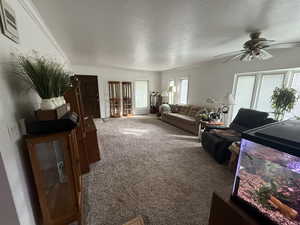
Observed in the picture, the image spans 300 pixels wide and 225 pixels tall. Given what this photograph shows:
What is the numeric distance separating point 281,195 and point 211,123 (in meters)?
2.94

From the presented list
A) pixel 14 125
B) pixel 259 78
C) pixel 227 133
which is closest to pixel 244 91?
pixel 259 78

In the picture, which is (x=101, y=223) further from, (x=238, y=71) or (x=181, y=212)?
(x=238, y=71)

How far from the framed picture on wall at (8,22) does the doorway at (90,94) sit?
4.99m

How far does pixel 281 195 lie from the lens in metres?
0.71

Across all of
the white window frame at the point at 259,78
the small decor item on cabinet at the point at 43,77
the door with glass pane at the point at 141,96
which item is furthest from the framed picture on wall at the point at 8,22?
the door with glass pane at the point at 141,96

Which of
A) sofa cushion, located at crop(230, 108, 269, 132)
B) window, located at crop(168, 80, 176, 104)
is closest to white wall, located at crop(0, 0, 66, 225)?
sofa cushion, located at crop(230, 108, 269, 132)

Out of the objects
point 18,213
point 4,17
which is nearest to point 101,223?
A: point 18,213

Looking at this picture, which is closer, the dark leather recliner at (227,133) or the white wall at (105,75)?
the dark leather recliner at (227,133)

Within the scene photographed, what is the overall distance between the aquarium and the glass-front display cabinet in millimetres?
1449

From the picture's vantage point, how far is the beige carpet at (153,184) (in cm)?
148

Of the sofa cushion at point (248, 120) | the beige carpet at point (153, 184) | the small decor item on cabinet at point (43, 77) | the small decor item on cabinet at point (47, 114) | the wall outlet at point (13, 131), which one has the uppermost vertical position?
the small decor item on cabinet at point (43, 77)

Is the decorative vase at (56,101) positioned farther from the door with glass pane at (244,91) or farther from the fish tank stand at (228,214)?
the door with glass pane at (244,91)

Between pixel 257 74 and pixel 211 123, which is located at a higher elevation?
pixel 257 74

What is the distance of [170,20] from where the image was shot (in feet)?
5.76
